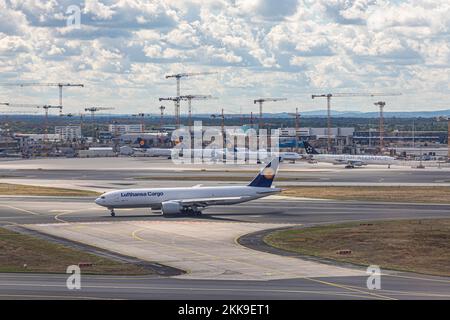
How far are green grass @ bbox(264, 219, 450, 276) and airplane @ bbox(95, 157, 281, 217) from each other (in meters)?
15.9

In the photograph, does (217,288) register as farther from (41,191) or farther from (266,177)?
(41,191)

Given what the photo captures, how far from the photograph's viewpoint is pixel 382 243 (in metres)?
78.8

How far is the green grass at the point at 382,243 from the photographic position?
69.5 metres

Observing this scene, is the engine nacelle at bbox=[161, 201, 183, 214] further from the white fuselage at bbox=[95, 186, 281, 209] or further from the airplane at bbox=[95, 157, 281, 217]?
the white fuselage at bbox=[95, 186, 281, 209]

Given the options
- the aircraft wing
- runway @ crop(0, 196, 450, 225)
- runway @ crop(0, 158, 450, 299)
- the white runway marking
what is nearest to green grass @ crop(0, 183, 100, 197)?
runway @ crop(0, 158, 450, 299)

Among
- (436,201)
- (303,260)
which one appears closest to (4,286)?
(303,260)

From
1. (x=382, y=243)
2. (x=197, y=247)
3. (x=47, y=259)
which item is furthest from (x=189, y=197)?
(x=47, y=259)

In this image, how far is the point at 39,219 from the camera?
341 feet

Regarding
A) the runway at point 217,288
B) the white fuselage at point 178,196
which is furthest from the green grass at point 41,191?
the runway at point 217,288

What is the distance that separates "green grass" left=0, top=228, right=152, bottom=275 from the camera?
64.1 metres

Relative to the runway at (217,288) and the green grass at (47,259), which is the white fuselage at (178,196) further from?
the runway at (217,288)
